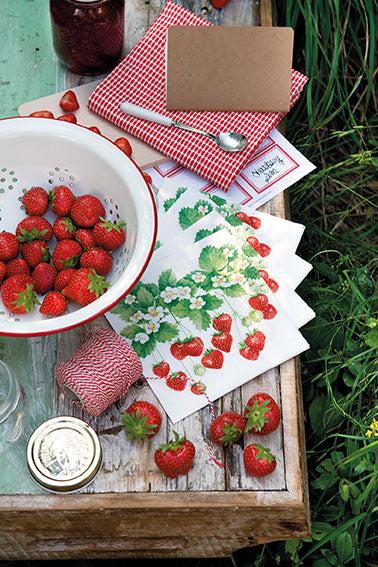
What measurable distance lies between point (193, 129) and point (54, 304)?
1.72 feet

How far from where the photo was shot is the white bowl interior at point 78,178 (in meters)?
1.08

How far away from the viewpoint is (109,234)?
113cm

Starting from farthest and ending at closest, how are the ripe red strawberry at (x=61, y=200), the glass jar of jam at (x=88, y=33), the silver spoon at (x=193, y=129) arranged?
the silver spoon at (x=193, y=129), the glass jar of jam at (x=88, y=33), the ripe red strawberry at (x=61, y=200)

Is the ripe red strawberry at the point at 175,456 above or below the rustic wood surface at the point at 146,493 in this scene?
above

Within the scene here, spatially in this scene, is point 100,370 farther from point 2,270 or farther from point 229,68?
point 229,68

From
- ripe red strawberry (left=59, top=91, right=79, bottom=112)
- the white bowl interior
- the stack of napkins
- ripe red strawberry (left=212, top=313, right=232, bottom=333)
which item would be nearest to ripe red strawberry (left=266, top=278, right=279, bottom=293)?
the stack of napkins

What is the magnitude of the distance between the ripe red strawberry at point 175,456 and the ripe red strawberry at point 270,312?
28 cm

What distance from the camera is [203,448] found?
3.78 ft

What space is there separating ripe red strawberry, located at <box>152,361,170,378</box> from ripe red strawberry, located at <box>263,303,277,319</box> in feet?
0.66

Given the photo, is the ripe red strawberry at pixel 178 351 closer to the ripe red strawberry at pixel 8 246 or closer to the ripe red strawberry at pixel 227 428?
the ripe red strawberry at pixel 227 428

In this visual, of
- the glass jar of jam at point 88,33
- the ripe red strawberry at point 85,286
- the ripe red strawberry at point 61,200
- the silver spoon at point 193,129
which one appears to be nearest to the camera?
the ripe red strawberry at point 85,286

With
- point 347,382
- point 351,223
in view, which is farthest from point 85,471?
point 351,223

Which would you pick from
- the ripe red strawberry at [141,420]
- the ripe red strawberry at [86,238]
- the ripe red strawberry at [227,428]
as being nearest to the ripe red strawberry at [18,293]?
the ripe red strawberry at [86,238]

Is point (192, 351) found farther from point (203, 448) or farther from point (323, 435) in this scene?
point (323, 435)
